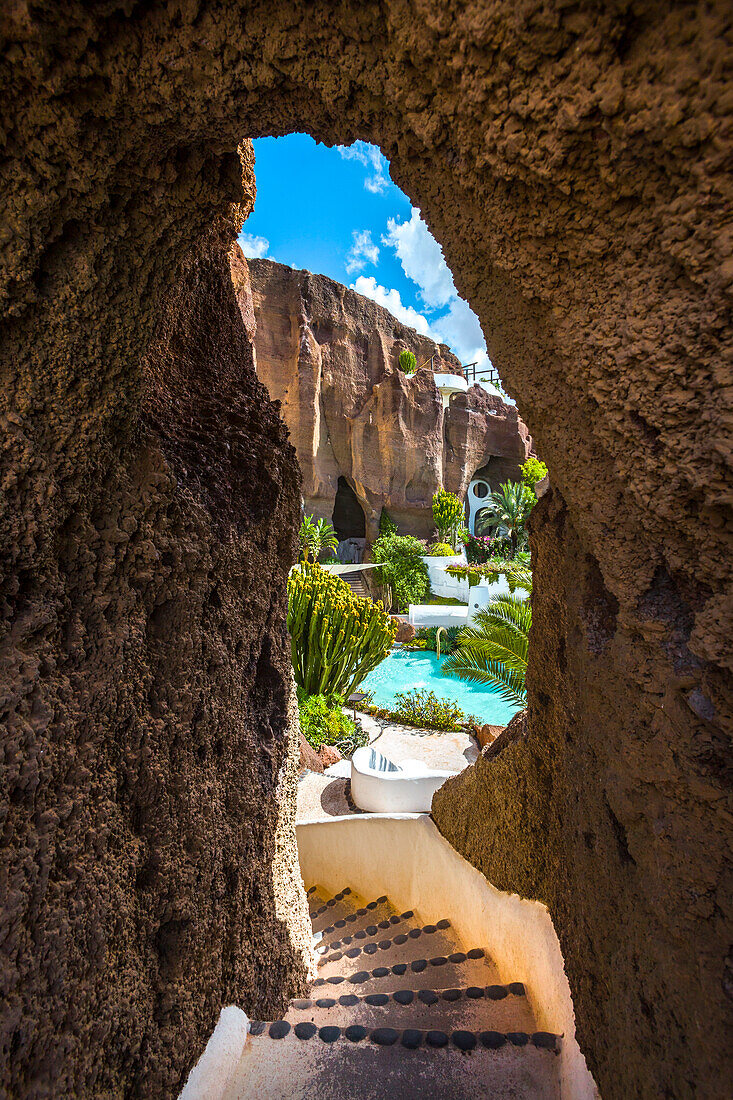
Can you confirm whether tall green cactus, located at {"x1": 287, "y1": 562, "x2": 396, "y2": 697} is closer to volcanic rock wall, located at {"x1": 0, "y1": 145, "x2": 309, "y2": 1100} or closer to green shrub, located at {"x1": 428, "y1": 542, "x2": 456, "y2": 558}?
volcanic rock wall, located at {"x1": 0, "y1": 145, "x2": 309, "y2": 1100}

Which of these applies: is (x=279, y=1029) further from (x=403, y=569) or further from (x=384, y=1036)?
(x=403, y=569)

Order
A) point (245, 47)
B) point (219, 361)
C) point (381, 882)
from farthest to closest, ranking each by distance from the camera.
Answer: point (381, 882) → point (219, 361) → point (245, 47)

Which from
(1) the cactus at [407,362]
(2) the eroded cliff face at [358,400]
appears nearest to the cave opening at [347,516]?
(2) the eroded cliff face at [358,400]

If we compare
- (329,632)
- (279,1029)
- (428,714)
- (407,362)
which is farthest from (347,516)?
(279,1029)

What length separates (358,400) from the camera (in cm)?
2322

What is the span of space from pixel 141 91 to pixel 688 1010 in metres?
2.70

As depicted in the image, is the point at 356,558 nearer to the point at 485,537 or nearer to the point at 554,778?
the point at 485,537

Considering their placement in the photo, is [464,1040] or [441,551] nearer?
[464,1040]

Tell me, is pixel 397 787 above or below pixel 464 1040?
below

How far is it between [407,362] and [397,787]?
20.5 metres

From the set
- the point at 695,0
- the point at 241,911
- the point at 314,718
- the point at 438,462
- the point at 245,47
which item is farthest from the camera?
the point at 438,462

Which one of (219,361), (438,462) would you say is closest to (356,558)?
(438,462)

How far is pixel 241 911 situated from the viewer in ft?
8.40

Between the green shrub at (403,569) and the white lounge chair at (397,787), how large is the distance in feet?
46.3
